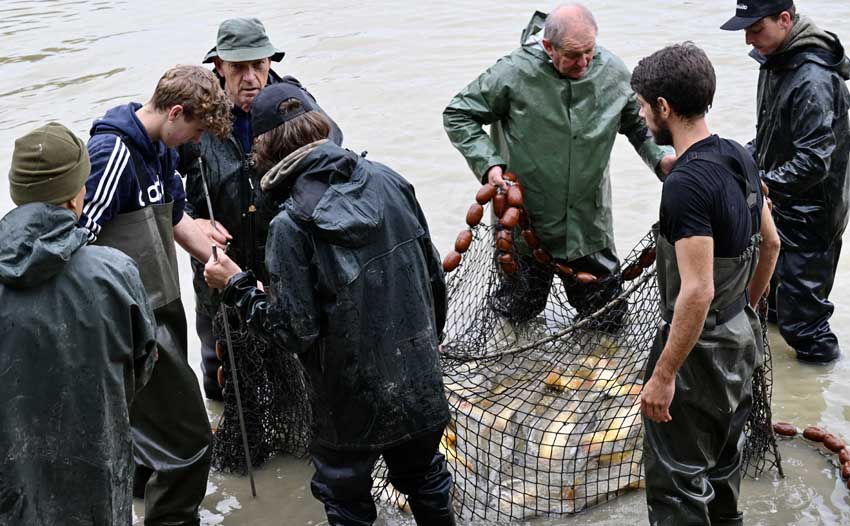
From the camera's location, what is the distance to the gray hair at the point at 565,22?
15.5 ft

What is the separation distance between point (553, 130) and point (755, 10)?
3.55 ft

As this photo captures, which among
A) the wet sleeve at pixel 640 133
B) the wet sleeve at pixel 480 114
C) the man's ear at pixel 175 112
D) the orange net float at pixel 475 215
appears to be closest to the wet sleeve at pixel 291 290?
the man's ear at pixel 175 112

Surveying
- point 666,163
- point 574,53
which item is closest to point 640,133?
point 666,163

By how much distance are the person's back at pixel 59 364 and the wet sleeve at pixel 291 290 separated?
43cm

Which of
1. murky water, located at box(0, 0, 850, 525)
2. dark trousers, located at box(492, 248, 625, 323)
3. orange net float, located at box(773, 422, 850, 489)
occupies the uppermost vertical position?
dark trousers, located at box(492, 248, 625, 323)

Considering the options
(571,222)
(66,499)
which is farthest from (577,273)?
(66,499)

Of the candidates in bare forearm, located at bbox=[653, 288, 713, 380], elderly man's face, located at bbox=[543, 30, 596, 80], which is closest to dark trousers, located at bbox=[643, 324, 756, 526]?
bare forearm, located at bbox=[653, 288, 713, 380]

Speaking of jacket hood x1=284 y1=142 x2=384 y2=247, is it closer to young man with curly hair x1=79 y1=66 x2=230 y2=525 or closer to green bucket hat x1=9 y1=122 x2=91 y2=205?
green bucket hat x1=9 y1=122 x2=91 y2=205

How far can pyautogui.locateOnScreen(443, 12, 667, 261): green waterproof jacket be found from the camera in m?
4.97

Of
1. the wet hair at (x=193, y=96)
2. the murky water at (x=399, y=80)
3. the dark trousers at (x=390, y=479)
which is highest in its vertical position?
the wet hair at (x=193, y=96)

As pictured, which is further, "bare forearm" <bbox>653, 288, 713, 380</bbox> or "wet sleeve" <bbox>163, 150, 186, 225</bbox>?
"wet sleeve" <bbox>163, 150, 186, 225</bbox>

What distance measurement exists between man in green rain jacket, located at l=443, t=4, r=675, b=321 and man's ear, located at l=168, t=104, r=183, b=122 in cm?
167

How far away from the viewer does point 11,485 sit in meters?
2.70

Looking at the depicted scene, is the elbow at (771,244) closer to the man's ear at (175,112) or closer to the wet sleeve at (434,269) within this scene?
the wet sleeve at (434,269)
